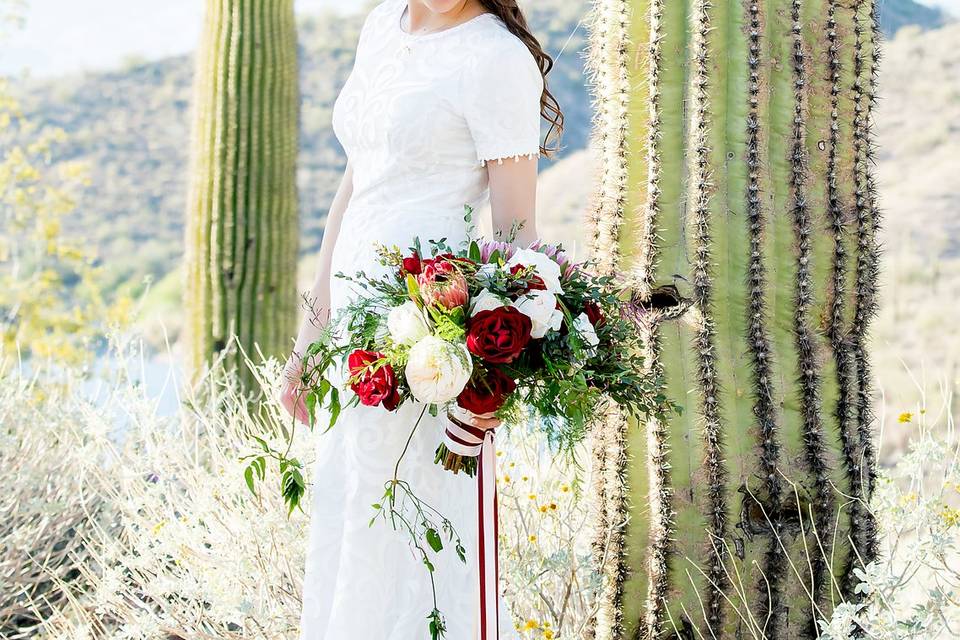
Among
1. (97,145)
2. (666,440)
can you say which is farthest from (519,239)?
(97,145)

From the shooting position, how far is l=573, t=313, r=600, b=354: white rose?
2.01m

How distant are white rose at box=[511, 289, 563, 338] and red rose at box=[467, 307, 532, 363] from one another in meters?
0.01

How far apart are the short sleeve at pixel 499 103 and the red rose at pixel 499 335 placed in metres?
0.45

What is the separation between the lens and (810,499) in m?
2.77

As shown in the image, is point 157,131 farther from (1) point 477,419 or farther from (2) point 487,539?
(1) point 477,419

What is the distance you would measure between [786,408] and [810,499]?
0.25 m

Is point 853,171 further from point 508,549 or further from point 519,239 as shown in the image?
point 508,549

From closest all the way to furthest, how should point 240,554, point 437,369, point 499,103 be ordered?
point 437,369, point 499,103, point 240,554

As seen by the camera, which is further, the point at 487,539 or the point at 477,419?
the point at 487,539

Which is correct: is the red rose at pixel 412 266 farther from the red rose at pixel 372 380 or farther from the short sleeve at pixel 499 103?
the short sleeve at pixel 499 103

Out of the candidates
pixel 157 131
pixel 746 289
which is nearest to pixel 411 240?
pixel 746 289

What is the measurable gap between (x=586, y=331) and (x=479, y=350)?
0.24 m

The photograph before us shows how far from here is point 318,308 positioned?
8.36ft

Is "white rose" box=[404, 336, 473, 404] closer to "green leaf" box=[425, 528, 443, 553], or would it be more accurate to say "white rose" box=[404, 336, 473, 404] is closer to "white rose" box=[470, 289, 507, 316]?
"white rose" box=[470, 289, 507, 316]
